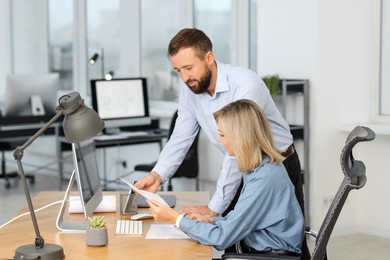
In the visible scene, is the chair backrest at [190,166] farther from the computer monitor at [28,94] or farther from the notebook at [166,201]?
the notebook at [166,201]

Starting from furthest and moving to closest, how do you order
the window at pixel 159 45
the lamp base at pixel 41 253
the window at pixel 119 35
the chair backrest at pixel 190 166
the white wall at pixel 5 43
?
the white wall at pixel 5 43
the window at pixel 159 45
the window at pixel 119 35
the chair backrest at pixel 190 166
the lamp base at pixel 41 253

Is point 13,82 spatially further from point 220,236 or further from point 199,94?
point 220,236

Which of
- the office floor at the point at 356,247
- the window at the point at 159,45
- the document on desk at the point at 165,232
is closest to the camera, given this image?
the document on desk at the point at 165,232

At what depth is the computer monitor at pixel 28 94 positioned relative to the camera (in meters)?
7.84

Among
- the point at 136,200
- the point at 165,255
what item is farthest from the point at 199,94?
the point at 165,255

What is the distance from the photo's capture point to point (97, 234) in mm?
2938

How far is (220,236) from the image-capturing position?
291 cm

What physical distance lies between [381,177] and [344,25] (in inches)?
49.3

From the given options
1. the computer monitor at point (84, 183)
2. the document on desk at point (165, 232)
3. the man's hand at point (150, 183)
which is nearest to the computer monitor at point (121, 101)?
the man's hand at point (150, 183)

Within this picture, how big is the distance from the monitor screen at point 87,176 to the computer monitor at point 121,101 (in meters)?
3.49

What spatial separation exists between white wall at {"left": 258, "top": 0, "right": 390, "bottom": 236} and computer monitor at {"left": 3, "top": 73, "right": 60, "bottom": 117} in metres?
2.72

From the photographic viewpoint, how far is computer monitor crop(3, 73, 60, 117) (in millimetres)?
7840

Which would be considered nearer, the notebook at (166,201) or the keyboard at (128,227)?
the keyboard at (128,227)

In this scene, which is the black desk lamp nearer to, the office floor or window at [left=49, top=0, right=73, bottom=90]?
the office floor
